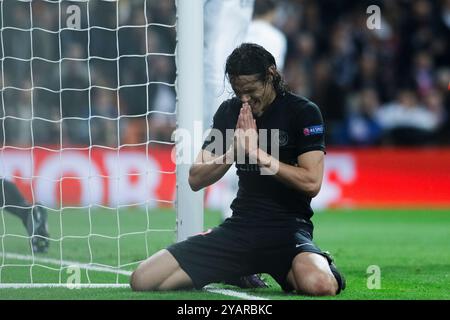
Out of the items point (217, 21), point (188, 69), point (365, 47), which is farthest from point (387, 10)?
point (188, 69)

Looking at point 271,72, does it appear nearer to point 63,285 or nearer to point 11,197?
point 63,285

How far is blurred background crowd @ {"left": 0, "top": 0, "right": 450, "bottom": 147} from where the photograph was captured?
11922mm

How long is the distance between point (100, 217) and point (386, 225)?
9.87ft

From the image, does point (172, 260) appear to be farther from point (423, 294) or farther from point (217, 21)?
point (217, 21)

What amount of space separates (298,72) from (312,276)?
9266 mm

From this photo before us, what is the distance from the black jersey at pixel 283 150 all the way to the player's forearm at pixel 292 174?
12 cm

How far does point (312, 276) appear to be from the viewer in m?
5.54

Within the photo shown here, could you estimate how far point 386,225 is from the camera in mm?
10984

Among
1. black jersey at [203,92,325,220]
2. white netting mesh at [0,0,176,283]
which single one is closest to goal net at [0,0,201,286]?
white netting mesh at [0,0,176,283]

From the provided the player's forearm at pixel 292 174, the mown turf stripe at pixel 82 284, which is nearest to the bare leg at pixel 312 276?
the mown turf stripe at pixel 82 284

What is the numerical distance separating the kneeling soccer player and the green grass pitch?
134 mm

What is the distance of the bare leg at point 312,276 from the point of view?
218 inches

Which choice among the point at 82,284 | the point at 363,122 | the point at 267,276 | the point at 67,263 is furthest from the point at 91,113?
the point at 82,284

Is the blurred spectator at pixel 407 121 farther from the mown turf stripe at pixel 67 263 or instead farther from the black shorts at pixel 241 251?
the black shorts at pixel 241 251
